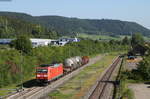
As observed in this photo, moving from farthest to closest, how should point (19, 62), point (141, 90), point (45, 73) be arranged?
point (19, 62) < point (45, 73) < point (141, 90)

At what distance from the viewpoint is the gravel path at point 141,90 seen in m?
40.9

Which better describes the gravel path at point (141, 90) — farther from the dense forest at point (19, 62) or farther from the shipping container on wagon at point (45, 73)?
the dense forest at point (19, 62)

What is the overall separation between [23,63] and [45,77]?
12.6 meters

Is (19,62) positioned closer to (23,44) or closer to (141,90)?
(23,44)

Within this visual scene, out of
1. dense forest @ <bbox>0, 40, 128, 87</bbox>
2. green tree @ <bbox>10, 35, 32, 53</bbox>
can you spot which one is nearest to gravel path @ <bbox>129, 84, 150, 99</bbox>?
dense forest @ <bbox>0, 40, 128, 87</bbox>

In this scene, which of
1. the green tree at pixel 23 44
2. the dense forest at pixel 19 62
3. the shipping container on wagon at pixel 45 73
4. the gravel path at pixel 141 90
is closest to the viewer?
the gravel path at pixel 141 90

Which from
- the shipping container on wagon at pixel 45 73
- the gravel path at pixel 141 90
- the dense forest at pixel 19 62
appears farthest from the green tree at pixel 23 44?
the gravel path at pixel 141 90

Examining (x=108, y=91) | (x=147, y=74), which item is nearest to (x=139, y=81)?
(x=147, y=74)

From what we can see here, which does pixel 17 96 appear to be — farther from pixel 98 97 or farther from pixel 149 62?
pixel 149 62

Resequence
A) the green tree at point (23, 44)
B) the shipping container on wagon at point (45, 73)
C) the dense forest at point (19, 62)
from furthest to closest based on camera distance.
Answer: the green tree at point (23, 44) < the dense forest at point (19, 62) < the shipping container on wagon at point (45, 73)

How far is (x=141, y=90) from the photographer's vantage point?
1823 inches

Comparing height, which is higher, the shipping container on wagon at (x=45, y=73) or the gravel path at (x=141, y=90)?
the shipping container on wagon at (x=45, y=73)

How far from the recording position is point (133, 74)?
59.9 m

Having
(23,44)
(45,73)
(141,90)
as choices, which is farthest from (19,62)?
(141,90)
